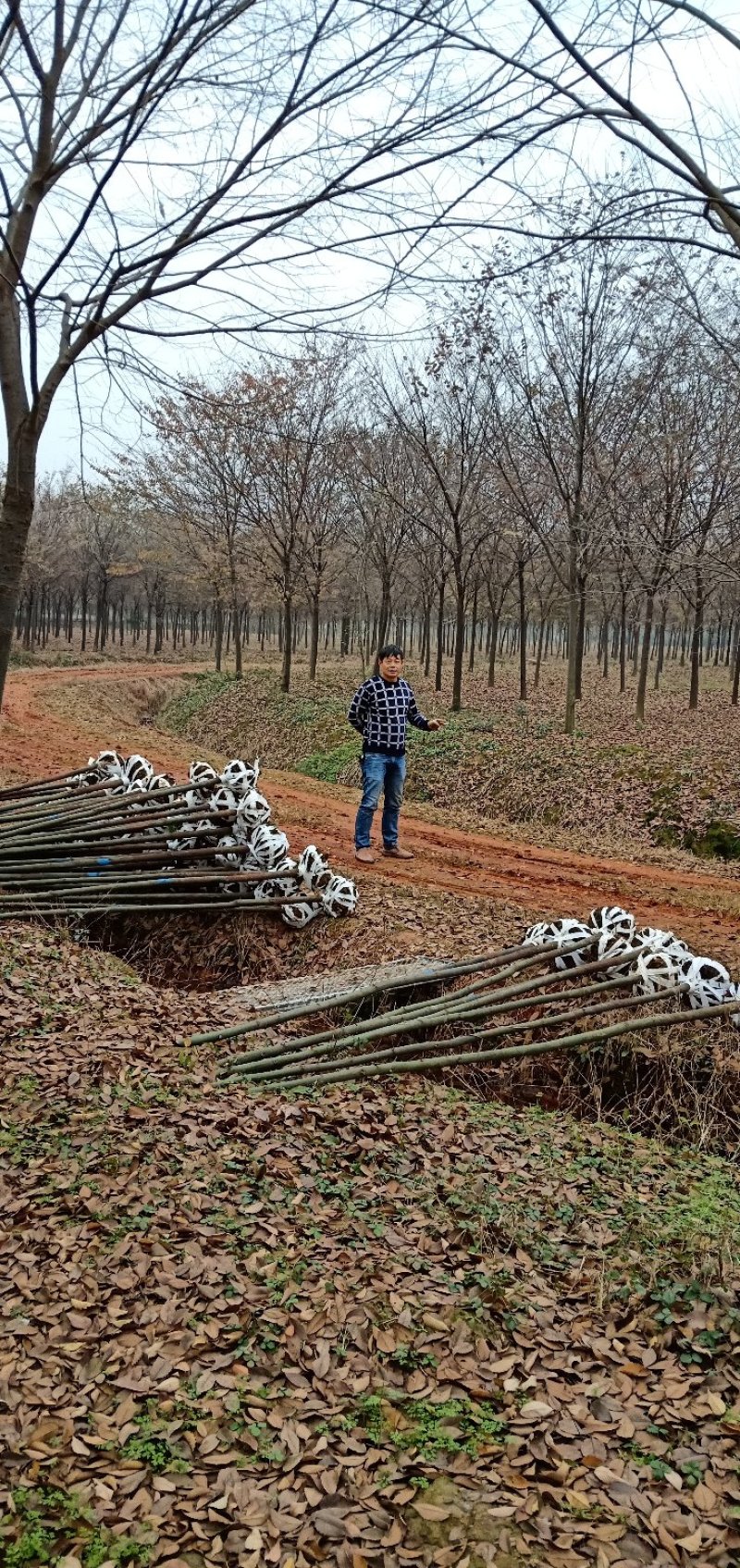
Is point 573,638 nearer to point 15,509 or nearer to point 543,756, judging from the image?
point 543,756

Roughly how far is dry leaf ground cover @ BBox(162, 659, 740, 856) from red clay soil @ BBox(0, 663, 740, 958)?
1238 mm

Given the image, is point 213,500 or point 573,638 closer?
point 573,638

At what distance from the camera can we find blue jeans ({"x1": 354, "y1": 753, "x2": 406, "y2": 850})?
9.89 m

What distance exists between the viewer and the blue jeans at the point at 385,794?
9.89 metres

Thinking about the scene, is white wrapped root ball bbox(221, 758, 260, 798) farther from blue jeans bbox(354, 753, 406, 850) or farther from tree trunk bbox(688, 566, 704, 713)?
tree trunk bbox(688, 566, 704, 713)

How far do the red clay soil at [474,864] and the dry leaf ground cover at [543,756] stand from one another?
4.06 feet

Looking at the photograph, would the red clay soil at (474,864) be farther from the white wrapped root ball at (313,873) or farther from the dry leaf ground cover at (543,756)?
the white wrapped root ball at (313,873)

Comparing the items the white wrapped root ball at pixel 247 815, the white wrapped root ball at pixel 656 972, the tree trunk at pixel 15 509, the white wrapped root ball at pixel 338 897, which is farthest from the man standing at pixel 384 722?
the tree trunk at pixel 15 509

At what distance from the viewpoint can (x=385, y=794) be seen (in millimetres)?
9969

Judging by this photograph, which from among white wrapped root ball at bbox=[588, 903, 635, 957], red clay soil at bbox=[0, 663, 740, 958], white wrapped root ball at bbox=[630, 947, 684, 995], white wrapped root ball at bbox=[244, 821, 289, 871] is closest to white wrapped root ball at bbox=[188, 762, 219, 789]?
white wrapped root ball at bbox=[244, 821, 289, 871]

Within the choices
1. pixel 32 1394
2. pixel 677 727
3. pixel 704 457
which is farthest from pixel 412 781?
pixel 32 1394

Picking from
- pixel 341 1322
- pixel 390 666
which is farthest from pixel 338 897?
pixel 341 1322

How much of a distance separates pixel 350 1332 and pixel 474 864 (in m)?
7.29

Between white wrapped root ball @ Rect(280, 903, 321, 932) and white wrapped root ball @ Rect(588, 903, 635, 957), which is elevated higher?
white wrapped root ball @ Rect(588, 903, 635, 957)
